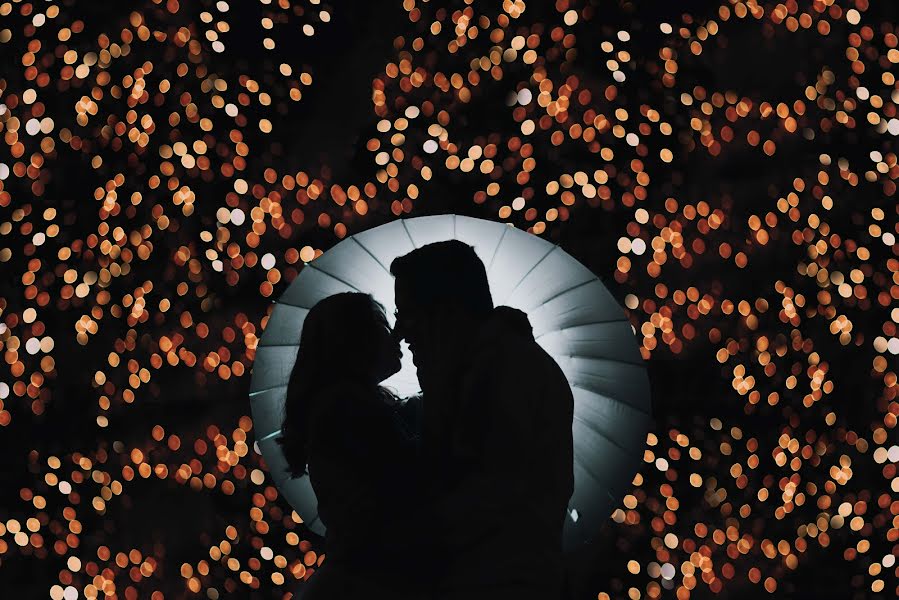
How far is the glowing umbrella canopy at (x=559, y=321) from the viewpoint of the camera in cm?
189

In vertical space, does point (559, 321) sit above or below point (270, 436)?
above

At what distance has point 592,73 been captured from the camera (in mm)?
2295

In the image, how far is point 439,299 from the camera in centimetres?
161

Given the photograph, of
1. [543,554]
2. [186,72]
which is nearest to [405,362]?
[543,554]

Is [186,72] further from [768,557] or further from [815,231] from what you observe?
[768,557]

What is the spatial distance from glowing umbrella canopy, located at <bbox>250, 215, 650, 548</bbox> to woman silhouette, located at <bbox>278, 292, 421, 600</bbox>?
0.58 feet

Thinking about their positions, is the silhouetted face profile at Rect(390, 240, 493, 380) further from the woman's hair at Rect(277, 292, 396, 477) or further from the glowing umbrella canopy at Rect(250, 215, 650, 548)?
the glowing umbrella canopy at Rect(250, 215, 650, 548)

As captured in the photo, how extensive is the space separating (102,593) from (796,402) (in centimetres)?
150

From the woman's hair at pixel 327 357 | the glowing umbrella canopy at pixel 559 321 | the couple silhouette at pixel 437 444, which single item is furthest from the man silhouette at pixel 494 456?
the glowing umbrella canopy at pixel 559 321

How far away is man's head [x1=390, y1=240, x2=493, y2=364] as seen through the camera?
1.60 meters

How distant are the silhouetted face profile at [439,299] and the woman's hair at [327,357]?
9cm

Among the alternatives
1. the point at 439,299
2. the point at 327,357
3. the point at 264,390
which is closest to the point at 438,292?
the point at 439,299

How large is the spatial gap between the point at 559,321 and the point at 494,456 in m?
0.47

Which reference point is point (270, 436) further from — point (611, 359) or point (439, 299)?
point (611, 359)
